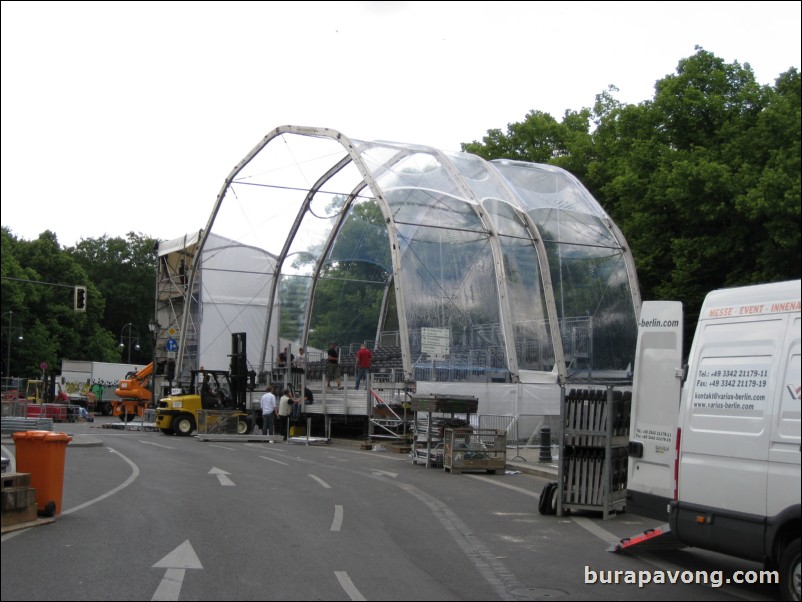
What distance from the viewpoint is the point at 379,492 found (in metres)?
15.8

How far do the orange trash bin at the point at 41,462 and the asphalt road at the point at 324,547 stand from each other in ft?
Answer: 1.37

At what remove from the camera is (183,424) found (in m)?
33.3

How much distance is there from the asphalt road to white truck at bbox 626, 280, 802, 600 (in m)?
0.64

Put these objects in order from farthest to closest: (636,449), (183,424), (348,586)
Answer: (183,424) < (636,449) < (348,586)

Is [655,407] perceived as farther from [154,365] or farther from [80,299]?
[154,365]

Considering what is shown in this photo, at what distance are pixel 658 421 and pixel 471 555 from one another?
285cm

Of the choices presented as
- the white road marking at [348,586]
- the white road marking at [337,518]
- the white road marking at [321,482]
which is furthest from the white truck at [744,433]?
the white road marking at [321,482]

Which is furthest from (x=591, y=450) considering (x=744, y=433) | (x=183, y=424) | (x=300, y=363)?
(x=300, y=363)

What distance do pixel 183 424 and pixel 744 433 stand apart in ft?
90.8

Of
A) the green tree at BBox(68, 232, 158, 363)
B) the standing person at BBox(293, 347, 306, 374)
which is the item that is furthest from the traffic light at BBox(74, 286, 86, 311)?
the green tree at BBox(68, 232, 158, 363)

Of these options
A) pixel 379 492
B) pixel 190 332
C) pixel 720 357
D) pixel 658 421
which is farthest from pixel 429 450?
pixel 190 332

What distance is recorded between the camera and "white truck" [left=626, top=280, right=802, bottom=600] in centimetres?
779

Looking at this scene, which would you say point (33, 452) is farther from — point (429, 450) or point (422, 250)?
point (422, 250)

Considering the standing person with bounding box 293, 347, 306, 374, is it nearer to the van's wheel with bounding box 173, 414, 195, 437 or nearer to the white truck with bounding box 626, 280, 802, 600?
the van's wheel with bounding box 173, 414, 195, 437
